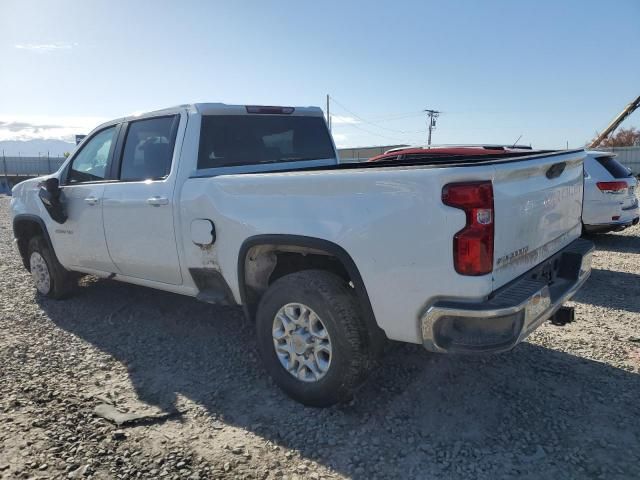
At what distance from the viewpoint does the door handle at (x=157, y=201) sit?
12.5 ft

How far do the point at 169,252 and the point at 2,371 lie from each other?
1.56m

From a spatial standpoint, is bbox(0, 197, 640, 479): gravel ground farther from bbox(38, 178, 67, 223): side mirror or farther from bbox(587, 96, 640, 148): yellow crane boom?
bbox(587, 96, 640, 148): yellow crane boom

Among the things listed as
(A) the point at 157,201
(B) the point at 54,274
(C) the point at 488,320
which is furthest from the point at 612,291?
(B) the point at 54,274

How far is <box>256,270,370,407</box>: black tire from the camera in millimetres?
2908

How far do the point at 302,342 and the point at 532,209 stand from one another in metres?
1.58

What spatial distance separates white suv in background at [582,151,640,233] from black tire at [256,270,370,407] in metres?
6.27

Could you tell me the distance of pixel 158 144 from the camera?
4.19m

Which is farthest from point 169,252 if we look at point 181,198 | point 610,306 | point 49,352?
point 610,306

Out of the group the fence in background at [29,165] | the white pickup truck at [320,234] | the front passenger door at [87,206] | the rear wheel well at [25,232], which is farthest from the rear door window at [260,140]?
the fence in background at [29,165]

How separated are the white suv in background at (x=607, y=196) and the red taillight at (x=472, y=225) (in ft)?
20.5

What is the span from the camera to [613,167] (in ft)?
26.1

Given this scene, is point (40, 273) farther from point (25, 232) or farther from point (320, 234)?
point (320, 234)

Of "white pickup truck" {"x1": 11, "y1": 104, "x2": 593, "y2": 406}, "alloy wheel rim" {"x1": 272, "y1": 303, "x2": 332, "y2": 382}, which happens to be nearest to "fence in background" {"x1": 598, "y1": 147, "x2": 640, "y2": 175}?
"white pickup truck" {"x1": 11, "y1": 104, "x2": 593, "y2": 406}

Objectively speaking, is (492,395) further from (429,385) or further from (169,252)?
(169,252)
